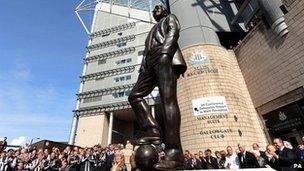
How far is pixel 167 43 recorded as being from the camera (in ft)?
11.5

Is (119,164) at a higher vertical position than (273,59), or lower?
lower

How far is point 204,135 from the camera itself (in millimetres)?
15234

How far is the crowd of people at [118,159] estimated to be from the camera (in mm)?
7441

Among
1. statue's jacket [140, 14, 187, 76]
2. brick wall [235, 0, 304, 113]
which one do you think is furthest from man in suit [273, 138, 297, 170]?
brick wall [235, 0, 304, 113]

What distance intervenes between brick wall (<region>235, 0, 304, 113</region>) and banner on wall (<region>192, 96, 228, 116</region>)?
3252 millimetres

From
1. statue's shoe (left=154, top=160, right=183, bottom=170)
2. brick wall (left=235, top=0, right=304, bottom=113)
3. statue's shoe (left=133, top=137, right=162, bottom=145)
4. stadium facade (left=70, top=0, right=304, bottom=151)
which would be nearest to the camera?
statue's shoe (left=154, top=160, right=183, bottom=170)

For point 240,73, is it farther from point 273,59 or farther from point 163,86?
point 163,86

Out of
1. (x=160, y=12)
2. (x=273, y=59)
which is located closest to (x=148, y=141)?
(x=160, y=12)

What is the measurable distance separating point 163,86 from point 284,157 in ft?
18.4

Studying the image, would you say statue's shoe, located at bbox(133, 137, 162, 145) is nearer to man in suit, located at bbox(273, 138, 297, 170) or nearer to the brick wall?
man in suit, located at bbox(273, 138, 297, 170)

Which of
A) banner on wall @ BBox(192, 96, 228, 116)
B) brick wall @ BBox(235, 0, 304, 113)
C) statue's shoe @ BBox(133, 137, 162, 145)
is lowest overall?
statue's shoe @ BBox(133, 137, 162, 145)

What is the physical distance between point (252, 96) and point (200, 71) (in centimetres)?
452

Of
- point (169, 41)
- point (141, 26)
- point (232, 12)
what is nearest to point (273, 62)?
point (232, 12)

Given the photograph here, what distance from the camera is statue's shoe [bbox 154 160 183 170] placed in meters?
2.66
